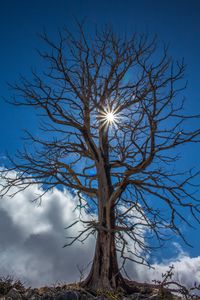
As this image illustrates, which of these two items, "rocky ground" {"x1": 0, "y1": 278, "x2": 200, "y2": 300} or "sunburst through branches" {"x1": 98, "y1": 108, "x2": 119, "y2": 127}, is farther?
"sunburst through branches" {"x1": 98, "y1": 108, "x2": 119, "y2": 127}

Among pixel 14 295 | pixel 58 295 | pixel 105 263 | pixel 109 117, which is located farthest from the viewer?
pixel 109 117

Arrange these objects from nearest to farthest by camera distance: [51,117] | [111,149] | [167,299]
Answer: [167,299] → [51,117] → [111,149]

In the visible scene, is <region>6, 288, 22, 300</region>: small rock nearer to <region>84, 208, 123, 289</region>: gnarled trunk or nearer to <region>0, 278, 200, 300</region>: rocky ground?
<region>0, 278, 200, 300</region>: rocky ground

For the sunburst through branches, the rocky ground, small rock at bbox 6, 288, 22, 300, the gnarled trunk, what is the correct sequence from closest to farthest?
1. the rocky ground
2. small rock at bbox 6, 288, 22, 300
3. the gnarled trunk
4. the sunburst through branches

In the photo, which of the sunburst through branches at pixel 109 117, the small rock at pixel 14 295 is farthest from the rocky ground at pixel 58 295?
the sunburst through branches at pixel 109 117

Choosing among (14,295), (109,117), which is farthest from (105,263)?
(109,117)

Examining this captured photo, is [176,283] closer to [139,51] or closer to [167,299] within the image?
[167,299]

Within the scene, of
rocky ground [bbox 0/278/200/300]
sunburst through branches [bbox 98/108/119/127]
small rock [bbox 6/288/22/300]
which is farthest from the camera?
sunburst through branches [bbox 98/108/119/127]

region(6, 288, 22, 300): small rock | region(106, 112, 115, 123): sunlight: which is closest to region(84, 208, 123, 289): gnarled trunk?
region(6, 288, 22, 300): small rock

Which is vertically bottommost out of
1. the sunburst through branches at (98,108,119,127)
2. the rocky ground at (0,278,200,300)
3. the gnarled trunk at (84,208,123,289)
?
the rocky ground at (0,278,200,300)

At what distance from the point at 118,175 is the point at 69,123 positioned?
203 centimetres

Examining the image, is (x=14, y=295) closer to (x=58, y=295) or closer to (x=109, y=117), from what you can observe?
(x=58, y=295)

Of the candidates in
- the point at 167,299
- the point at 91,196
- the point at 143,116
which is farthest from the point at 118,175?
the point at 167,299

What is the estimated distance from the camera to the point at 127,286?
7570 millimetres
